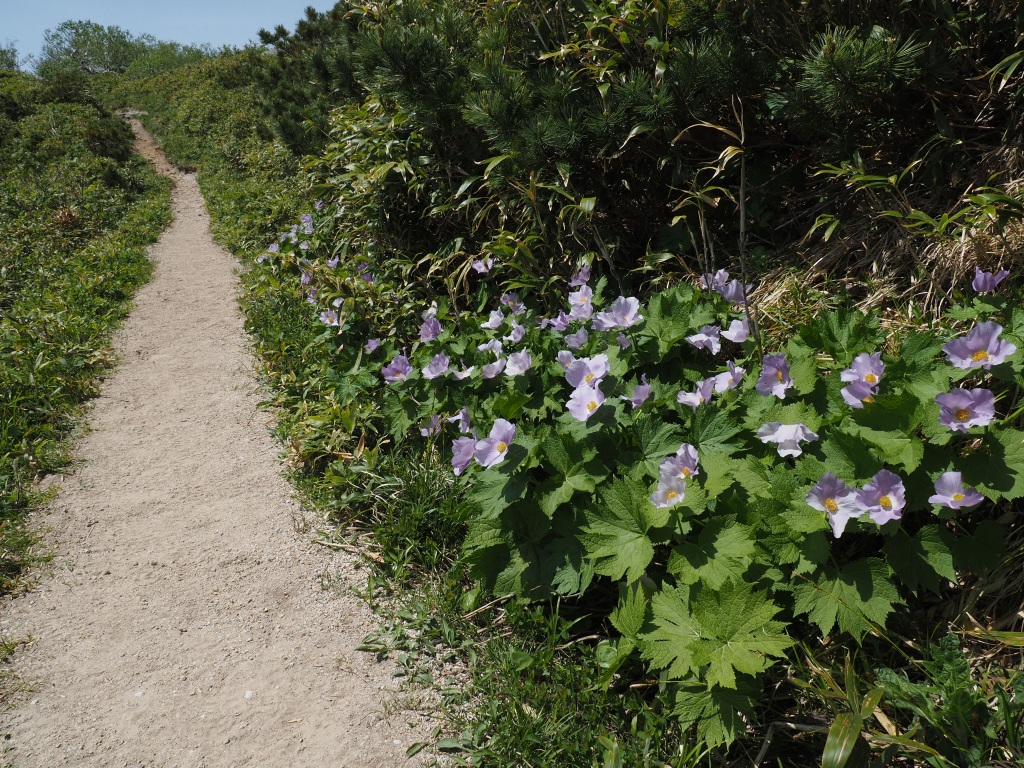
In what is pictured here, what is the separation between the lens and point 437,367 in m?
2.87

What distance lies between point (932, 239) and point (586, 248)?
151 centimetres

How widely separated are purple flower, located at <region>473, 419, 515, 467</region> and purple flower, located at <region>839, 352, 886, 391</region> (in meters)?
1.05

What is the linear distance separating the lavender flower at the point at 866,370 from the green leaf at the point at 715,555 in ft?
1.85

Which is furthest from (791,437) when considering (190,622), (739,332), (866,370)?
(190,622)

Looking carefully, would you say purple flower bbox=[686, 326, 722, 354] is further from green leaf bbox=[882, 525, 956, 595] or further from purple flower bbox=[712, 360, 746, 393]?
green leaf bbox=[882, 525, 956, 595]

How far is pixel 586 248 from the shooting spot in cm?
339

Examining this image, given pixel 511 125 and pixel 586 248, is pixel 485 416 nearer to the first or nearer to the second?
pixel 586 248

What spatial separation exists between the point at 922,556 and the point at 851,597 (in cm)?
22

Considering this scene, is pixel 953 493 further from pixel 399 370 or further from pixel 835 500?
pixel 399 370

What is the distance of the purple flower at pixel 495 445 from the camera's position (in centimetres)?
219

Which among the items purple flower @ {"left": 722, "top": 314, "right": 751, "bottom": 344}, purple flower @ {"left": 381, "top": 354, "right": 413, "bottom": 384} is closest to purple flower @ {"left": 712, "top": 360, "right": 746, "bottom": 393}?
purple flower @ {"left": 722, "top": 314, "right": 751, "bottom": 344}

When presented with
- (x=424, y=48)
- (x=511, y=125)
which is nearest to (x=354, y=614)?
(x=511, y=125)

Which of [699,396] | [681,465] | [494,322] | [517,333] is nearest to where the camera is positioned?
[681,465]

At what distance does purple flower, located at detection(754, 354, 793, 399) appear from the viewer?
2.09 metres
